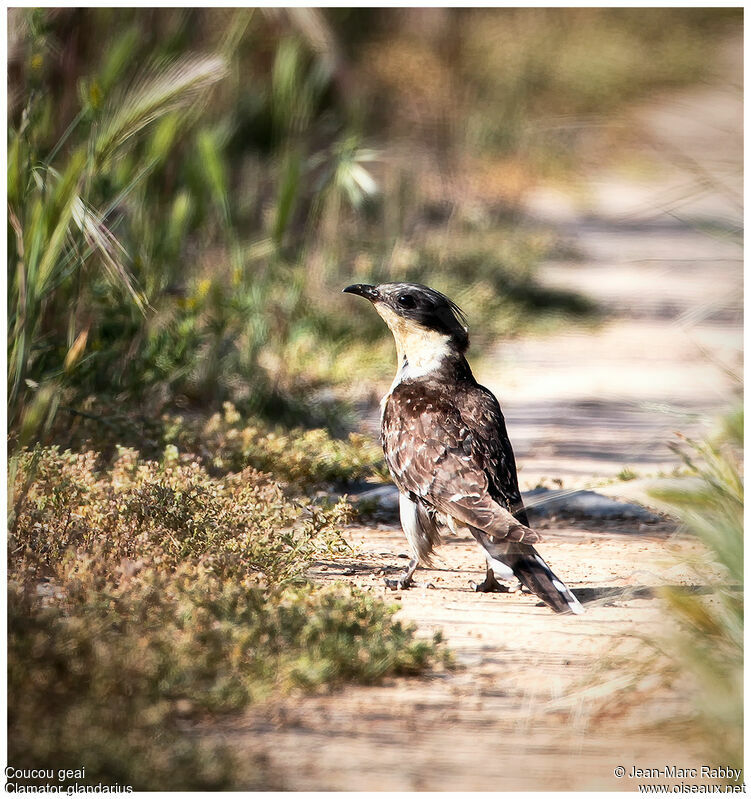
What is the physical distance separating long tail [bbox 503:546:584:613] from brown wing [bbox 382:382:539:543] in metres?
0.11

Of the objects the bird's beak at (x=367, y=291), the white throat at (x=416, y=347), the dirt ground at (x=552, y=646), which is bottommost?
the dirt ground at (x=552, y=646)

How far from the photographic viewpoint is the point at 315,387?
767cm

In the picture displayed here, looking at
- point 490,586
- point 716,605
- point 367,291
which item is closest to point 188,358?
point 367,291

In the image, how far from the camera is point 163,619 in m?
4.11

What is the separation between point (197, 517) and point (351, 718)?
60.9 inches

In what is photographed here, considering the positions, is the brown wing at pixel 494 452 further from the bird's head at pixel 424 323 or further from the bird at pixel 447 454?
the bird's head at pixel 424 323

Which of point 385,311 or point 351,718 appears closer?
point 351,718

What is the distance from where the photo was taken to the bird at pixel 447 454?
4.52m

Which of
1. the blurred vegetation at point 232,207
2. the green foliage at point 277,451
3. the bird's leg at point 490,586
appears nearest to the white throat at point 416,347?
the green foliage at point 277,451

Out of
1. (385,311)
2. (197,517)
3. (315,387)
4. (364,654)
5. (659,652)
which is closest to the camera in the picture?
(659,652)

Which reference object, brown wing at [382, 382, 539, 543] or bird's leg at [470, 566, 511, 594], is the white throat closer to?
brown wing at [382, 382, 539, 543]

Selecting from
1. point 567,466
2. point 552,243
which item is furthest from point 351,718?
point 552,243

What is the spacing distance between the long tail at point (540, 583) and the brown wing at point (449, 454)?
4.3 inches

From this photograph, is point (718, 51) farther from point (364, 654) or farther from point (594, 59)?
point (364, 654)
